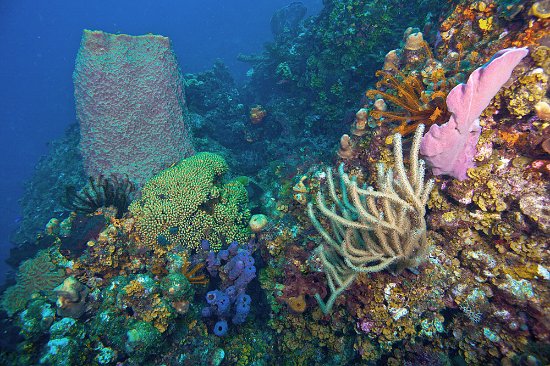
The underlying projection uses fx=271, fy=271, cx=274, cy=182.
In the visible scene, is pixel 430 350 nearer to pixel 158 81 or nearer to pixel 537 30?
pixel 537 30

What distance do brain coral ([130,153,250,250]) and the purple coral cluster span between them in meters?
0.32

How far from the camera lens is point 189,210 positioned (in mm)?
4758

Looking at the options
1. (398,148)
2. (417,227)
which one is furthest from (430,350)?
(398,148)

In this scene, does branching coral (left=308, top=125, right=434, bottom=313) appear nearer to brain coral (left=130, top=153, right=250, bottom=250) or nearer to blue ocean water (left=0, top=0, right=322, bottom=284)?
brain coral (left=130, top=153, right=250, bottom=250)

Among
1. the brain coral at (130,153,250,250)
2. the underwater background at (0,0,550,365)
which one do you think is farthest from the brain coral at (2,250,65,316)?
the brain coral at (130,153,250,250)

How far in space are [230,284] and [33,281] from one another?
3.52 meters

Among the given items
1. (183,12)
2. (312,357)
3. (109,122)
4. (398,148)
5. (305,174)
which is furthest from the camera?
(183,12)

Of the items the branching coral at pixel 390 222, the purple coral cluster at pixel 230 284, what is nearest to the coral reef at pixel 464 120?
the branching coral at pixel 390 222

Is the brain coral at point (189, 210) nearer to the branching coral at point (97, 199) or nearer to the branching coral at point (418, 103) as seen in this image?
the branching coral at point (97, 199)

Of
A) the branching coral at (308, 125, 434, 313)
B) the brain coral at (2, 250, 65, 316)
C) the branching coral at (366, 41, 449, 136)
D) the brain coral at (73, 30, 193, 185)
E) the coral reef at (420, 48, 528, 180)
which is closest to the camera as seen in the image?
the coral reef at (420, 48, 528, 180)

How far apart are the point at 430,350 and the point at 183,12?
92.3 meters

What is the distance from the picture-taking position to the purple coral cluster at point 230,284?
12.8 feet

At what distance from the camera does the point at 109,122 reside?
5.87 m

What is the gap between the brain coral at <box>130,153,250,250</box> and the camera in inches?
185
